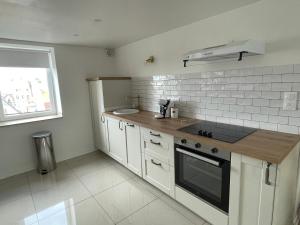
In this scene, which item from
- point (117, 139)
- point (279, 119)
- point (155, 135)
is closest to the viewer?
point (279, 119)

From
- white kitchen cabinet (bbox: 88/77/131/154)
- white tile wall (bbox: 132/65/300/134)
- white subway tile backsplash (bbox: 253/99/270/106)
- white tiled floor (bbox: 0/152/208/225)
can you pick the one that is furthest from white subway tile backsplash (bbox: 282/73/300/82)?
white kitchen cabinet (bbox: 88/77/131/154)

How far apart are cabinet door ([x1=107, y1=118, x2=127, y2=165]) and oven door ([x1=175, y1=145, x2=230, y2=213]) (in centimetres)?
107

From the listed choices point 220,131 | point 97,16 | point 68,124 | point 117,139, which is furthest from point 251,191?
point 68,124

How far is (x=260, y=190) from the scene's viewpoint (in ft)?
4.13

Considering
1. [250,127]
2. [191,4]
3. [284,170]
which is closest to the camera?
[284,170]

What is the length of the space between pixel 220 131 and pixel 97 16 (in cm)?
172

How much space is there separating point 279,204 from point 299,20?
145cm

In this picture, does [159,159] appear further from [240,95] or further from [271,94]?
[271,94]

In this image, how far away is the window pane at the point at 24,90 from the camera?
9.23 ft

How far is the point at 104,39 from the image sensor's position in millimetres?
2812

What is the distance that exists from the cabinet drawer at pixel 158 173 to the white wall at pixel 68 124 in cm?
176

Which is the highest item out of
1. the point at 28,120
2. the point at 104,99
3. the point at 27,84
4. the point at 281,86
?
the point at 27,84

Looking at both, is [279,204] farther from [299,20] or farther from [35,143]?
[35,143]

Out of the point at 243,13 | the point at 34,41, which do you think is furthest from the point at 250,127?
the point at 34,41
